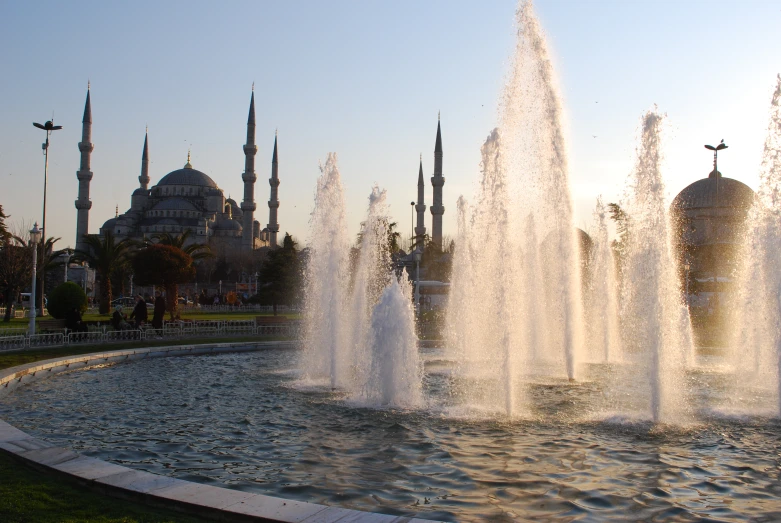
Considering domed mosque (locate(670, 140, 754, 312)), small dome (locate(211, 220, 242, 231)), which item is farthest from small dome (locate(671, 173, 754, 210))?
small dome (locate(211, 220, 242, 231))

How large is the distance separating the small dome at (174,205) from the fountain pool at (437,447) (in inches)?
2887

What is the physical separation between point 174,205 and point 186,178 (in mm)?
6439

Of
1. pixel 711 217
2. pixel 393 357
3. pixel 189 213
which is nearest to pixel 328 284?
pixel 393 357

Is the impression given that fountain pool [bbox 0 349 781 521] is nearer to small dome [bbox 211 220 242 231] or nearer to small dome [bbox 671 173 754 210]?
small dome [bbox 671 173 754 210]

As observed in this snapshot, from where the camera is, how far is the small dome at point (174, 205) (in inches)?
3177

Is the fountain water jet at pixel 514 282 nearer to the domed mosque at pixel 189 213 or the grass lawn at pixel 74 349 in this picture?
the grass lawn at pixel 74 349

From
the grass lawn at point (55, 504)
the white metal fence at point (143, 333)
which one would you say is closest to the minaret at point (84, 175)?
the white metal fence at point (143, 333)

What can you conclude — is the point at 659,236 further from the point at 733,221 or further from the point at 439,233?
the point at 439,233

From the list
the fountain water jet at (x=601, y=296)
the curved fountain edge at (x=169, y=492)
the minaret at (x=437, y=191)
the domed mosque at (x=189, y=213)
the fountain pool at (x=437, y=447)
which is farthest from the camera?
the domed mosque at (x=189, y=213)

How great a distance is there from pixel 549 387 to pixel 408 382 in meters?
2.50

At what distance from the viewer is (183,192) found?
85.0 metres

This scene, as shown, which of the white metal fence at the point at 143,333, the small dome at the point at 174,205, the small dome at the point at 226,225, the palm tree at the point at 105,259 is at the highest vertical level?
the small dome at the point at 174,205

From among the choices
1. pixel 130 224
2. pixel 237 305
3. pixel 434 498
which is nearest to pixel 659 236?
pixel 434 498

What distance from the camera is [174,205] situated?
80875 mm
